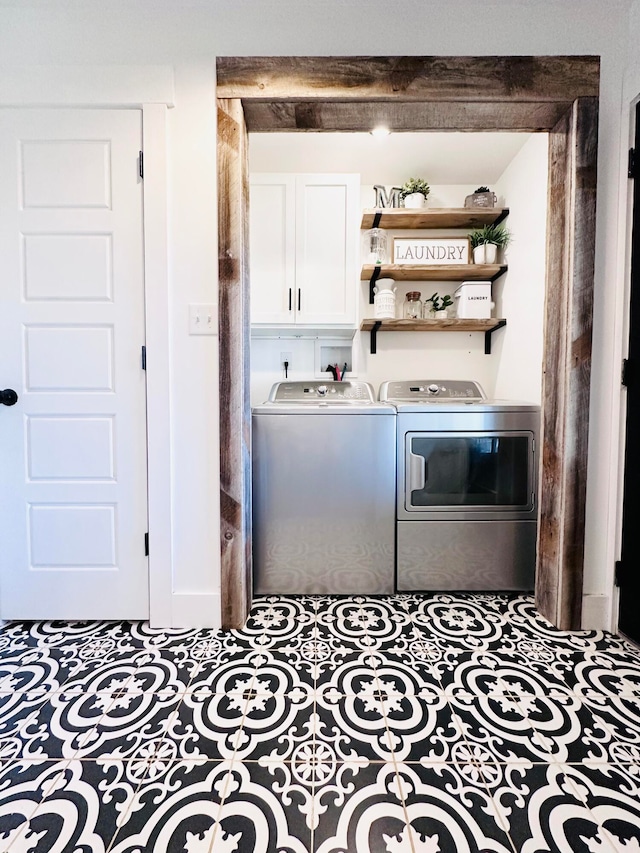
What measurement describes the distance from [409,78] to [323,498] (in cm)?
172

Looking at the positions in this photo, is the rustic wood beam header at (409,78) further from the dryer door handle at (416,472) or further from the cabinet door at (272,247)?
the dryer door handle at (416,472)

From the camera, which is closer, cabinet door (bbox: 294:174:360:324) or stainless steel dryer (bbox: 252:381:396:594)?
stainless steel dryer (bbox: 252:381:396:594)

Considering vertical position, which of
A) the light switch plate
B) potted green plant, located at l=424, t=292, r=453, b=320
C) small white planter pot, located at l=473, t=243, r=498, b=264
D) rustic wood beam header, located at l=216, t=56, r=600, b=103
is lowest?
the light switch plate

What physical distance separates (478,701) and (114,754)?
1046 mm

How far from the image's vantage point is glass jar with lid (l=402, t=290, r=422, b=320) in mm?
2451

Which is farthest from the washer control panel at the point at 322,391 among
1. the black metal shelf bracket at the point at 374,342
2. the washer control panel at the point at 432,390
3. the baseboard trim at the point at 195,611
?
the baseboard trim at the point at 195,611

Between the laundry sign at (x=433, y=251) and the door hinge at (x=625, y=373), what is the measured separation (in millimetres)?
1229

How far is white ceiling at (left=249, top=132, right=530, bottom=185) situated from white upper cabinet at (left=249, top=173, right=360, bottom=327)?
119 millimetres

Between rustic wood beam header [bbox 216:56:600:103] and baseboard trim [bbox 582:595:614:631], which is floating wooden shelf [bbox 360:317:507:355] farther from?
baseboard trim [bbox 582:595:614:631]

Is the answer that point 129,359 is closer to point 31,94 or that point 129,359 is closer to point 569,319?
point 31,94

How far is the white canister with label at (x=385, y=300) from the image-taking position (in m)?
2.37

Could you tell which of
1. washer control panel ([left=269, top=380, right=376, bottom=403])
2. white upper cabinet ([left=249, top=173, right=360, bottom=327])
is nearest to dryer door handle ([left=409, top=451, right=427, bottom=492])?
washer control panel ([left=269, top=380, right=376, bottom=403])

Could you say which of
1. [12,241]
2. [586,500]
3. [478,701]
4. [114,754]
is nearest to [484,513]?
[586,500]

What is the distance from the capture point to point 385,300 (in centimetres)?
238
